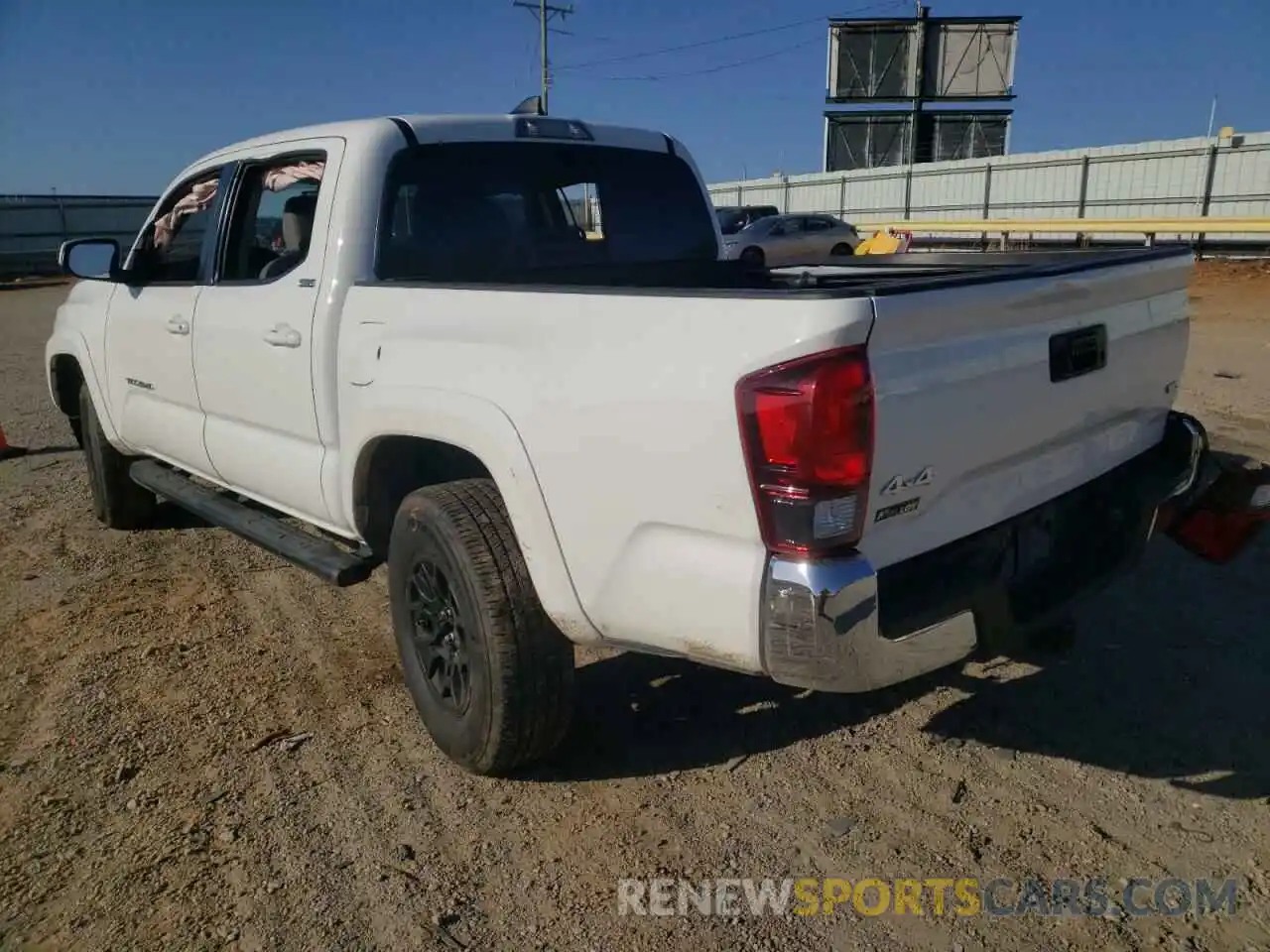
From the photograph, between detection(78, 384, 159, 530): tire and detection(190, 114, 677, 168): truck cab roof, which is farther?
detection(78, 384, 159, 530): tire

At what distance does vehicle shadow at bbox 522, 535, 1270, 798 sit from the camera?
317 cm

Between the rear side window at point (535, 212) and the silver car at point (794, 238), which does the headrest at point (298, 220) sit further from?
the silver car at point (794, 238)

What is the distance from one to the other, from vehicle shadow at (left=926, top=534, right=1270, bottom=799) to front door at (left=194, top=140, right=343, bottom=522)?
2.51 meters

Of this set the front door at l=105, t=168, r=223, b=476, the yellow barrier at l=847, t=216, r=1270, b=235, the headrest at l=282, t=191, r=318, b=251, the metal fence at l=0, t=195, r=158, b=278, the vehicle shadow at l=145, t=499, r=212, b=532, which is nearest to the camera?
the headrest at l=282, t=191, r=318, b=251

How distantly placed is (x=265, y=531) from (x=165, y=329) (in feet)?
4.00

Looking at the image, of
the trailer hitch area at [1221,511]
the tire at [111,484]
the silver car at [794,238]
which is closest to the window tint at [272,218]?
the tire at [111,484]

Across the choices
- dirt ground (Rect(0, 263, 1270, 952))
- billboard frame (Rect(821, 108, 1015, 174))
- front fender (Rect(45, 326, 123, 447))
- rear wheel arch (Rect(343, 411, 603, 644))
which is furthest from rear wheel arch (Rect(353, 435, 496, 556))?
billboard frame (Rect(821, 108, 1015, 174))

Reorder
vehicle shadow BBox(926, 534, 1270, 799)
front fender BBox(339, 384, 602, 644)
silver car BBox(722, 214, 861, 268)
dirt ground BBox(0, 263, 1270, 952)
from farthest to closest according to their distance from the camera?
silver car BBox(722, 214, 861, 268), vehicle shadow BBox(926, 534, 1270, 799), front fender BBox(339, 384, 602, 644), dirt ground BBox(0, 263, 1270, 952)

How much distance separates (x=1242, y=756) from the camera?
3090mm

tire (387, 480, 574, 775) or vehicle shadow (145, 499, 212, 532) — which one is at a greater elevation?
tire (387, 480, 574, 775)

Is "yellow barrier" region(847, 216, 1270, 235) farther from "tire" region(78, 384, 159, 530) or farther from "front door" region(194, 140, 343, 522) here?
"tire" region(78, 384, 159, 530)

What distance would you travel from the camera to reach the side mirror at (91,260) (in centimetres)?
477

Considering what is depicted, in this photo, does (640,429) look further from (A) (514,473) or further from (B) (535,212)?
(B) (535,212)

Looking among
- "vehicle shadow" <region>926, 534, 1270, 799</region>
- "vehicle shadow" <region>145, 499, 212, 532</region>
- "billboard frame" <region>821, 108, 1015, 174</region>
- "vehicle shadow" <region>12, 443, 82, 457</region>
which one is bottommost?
"vehicle shadow" <region>12, 443, 82, 457</region>
